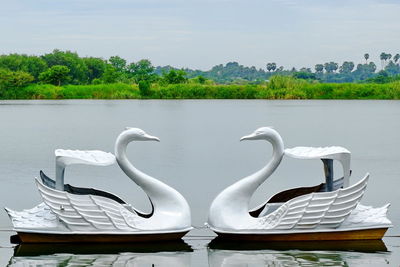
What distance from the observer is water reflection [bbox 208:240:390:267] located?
12.1 m

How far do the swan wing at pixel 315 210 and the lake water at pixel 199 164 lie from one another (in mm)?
391

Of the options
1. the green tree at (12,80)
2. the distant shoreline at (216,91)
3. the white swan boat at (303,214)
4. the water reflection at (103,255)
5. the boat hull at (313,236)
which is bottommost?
the distant shoreline at (216,91)

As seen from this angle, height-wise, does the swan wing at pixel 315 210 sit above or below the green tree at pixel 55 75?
above

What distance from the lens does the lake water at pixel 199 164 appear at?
12.4 metres

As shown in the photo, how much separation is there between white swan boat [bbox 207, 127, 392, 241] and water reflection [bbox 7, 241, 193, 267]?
2.72 ft

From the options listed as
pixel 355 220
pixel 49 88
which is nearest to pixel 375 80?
pixel 49 88

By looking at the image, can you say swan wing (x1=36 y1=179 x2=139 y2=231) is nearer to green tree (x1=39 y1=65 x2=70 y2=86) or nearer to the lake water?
the lake water

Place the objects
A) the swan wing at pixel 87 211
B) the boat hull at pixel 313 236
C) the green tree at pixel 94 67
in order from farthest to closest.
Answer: the green tree at pixel 94 67 → the boat hull at pixel 313 236 → the swan wing at pixel 87 211

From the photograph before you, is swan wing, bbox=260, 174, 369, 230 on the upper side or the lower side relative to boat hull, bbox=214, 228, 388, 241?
upper

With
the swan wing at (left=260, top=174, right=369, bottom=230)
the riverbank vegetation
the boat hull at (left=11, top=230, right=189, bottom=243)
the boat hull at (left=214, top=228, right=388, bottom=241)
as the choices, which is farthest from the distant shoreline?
the boat hull at (left=11, top=230, right=189, bottom=243)

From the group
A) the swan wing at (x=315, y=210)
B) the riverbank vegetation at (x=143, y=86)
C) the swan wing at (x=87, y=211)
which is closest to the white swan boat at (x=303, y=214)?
the swan wing at (x=315, y=210)

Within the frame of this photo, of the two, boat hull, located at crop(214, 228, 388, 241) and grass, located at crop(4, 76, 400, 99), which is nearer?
boat hull, located at crop(214, 228, 388, 241)

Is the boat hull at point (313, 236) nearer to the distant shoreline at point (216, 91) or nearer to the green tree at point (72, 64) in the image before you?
the distant shoreline at point (216, 91)

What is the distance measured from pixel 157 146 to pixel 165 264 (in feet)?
80.6
